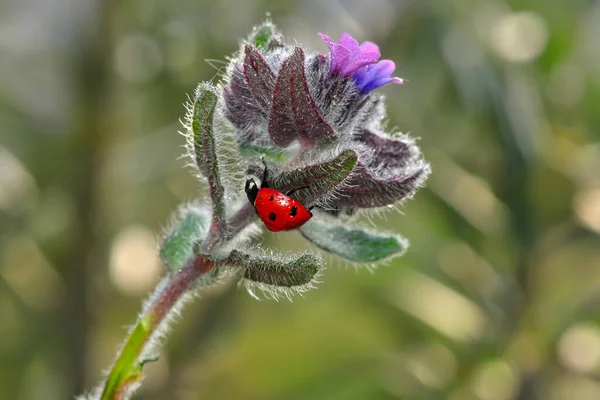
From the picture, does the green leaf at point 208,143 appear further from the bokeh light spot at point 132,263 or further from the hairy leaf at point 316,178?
the bokeh light spot at point 132,263

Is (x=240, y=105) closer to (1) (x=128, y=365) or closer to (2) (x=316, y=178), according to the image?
(2) (x=316, y=178)

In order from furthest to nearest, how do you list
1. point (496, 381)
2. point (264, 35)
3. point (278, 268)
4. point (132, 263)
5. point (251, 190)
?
1. point (132, 263)
2. point (496, 381)
3. point (264, 35)
4. point (251, 190)
5. point (278, 268)

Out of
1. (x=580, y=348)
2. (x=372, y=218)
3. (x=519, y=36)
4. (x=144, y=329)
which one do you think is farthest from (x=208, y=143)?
(x=580, y=348)

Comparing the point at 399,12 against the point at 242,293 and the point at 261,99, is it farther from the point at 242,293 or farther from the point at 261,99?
the point at 261,99

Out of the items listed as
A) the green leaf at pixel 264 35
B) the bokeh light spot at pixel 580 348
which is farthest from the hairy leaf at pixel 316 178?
the bokeh light spot at pixel 580 348

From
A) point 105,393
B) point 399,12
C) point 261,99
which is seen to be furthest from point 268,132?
point 399,12

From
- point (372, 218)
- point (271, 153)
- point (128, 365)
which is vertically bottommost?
point (128, 365)

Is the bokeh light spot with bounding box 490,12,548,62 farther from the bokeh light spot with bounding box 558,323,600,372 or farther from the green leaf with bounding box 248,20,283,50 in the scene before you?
the green leaf with bounding box 248,20,283,50

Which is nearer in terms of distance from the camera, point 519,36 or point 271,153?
point 271,153

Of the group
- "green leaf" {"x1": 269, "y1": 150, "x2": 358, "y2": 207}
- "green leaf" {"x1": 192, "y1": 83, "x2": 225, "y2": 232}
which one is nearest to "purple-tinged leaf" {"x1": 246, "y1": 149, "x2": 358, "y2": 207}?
"green leaf" {"x1": 269, "y1": 150, "x2": 358, "y2": 207}
